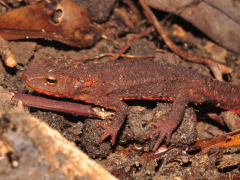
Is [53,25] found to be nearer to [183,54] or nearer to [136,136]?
[136,136]

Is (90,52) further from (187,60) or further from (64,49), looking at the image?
(187,60)

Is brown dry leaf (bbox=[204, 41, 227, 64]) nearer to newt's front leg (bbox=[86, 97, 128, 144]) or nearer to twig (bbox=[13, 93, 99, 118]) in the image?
newt's front leg (bbox=[86, 97, 128, 144])

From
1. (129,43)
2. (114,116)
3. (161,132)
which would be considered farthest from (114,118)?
(129,43)

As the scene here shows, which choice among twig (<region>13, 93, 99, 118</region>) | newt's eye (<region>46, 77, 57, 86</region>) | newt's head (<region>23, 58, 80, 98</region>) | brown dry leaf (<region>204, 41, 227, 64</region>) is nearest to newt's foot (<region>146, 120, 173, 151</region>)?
twig (<region>13, 93, 99, 118</region>)

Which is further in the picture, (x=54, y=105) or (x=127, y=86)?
(x=127, y=86)

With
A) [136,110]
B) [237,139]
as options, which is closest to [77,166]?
[136,110]

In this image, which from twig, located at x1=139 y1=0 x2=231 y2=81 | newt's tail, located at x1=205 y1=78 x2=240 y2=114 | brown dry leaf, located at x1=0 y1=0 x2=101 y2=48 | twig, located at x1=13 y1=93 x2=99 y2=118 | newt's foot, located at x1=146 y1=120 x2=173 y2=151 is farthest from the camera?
twig, located at x1=139 y1=0 x2=231 y2=81

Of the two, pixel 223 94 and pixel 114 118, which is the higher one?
pixel 223 94
